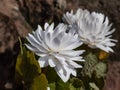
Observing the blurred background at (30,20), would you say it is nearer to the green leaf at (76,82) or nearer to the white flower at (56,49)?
the green leaf at (76,82)

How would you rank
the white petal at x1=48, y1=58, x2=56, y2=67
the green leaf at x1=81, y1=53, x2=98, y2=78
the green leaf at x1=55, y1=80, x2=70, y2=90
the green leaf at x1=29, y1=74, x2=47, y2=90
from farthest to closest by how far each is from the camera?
the green leaf at x1=81, y1=53, x2=98, y2=78 < the green leaf at x1=55, y1=80, x2=70, y2=90 < the green leaf at x1=29, y1=74, x2=47, y2=90 < the white petal at x1=48, y1=58, x2=56, y2=67

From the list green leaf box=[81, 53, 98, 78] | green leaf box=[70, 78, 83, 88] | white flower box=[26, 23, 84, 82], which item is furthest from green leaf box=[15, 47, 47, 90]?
green leaf box=[81, 53, 98, 78]

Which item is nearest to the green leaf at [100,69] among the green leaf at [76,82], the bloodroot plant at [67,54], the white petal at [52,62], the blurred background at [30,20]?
the bloodroot plant at [67,54]

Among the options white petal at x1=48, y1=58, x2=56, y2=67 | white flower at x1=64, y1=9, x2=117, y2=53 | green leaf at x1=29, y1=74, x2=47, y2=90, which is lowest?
green leaf at x1=29, y1=74, x2=47, y2=90

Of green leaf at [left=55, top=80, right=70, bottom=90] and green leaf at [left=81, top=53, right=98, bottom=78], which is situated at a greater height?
green leaf at [left=81, top=53, right=98, bottom=78]

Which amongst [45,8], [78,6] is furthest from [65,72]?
[78,6]

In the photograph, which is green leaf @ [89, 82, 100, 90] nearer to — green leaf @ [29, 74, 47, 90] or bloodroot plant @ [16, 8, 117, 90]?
bloodroot plant @ [16, 8, 117, 90]

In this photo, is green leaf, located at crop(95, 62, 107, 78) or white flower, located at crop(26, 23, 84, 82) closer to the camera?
white flower, located at crop(26, 23, 84, 82)
